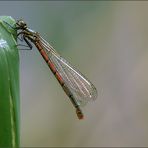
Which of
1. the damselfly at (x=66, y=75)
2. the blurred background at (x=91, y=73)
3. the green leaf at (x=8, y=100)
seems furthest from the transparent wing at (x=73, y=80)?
the blurred background at (x=91, y=73)

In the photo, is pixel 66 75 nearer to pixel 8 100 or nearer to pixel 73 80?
pixel 73 80

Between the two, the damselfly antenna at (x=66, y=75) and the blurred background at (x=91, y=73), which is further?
the blurred background at (x=91, y=73)

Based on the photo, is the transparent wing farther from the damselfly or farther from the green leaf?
the green leaf

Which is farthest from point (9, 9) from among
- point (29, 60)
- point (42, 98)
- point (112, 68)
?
point (112, 68)

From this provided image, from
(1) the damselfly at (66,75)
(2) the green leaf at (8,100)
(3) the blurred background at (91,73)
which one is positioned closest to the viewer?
(2) the green leaf at (8,100)

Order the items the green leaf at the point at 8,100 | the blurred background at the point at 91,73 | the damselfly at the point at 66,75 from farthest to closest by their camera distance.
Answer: the blurred background at the point at 91,73 < the damselfly at the point at 66,75 < the green leaf at the point at 8,100

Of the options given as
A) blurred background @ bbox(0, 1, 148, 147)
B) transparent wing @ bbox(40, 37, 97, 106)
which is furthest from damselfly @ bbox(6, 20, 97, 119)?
blurred background @ bbox(0, 1, 148, 147)

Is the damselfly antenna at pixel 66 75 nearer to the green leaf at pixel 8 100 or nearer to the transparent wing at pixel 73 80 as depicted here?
the transparent wing at pixel 73 80
